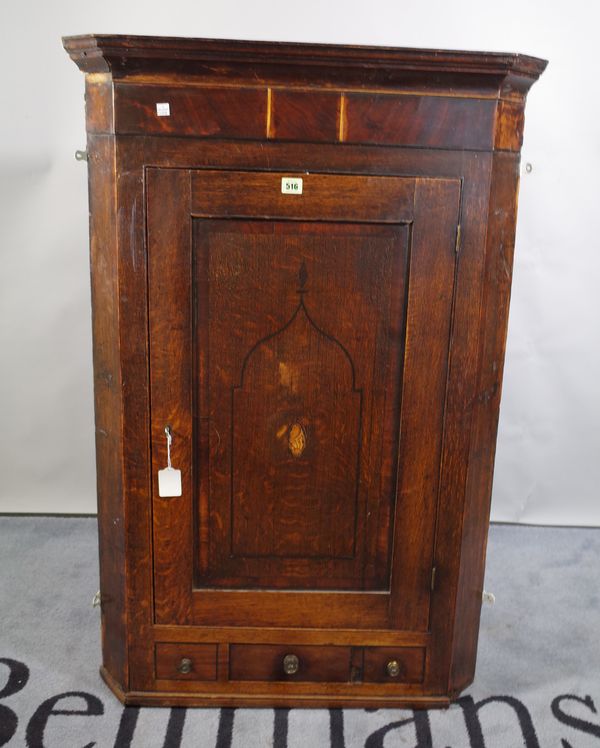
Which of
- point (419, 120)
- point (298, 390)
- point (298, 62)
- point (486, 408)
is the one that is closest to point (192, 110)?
point (298, 62)

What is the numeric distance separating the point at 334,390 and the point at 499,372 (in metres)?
0.34

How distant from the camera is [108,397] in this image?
165 centimetres

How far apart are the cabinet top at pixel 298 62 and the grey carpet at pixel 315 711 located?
1.28m

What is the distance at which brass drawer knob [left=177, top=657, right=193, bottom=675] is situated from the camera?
174 cm

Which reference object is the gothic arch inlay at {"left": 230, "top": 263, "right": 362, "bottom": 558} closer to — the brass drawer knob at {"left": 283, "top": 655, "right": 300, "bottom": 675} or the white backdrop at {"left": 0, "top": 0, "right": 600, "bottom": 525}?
the brass drawer knob at {"left": 283, "top": 655, "right": 300, "bottom": 675}

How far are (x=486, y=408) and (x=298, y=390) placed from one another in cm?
39

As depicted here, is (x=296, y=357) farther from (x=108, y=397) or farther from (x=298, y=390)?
(x=108, y=397)

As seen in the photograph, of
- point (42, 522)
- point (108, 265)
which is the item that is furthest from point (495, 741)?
point (42, 522)

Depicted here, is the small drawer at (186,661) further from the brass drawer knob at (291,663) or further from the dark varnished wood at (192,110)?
the dark varnished wood at (192,110)

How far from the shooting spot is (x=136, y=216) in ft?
4.97

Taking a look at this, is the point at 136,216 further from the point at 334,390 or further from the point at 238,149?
the point at 334,390

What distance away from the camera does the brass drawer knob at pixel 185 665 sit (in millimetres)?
1744

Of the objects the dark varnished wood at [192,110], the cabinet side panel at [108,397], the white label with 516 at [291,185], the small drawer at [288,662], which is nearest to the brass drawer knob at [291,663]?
the small drawer at [288,662]

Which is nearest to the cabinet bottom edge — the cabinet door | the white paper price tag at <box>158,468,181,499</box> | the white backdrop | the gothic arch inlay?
the cabinet door
